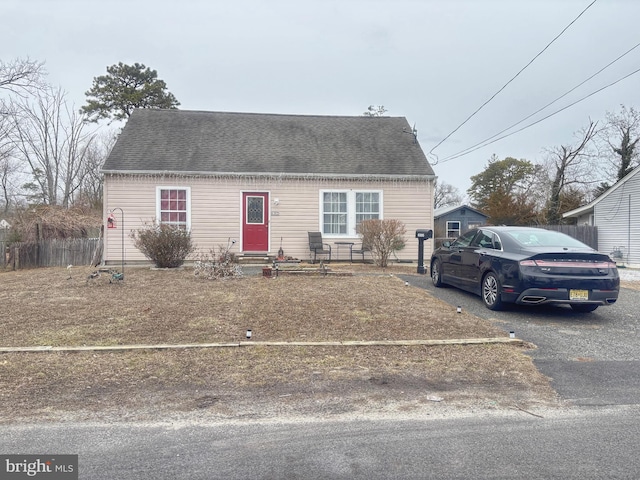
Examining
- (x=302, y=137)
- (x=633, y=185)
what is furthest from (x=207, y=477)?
(x=633, y=185)

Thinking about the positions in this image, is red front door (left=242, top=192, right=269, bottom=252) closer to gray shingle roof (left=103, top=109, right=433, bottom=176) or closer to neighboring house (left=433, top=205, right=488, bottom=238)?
gray shingle roof (left=103, top=109, right=433, bottom=176)

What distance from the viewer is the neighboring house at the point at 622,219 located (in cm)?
1833

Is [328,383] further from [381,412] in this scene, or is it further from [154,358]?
[154,358]

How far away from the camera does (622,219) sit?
19.0 meters

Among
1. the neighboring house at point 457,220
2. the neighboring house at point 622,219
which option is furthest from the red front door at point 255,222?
the neighboring house at point 457,220

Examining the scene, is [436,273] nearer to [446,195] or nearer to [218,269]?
[218,269]

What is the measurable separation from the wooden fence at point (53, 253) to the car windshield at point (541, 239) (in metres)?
13.6

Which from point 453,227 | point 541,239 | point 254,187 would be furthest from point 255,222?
point 453,227

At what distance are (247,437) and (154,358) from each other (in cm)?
197

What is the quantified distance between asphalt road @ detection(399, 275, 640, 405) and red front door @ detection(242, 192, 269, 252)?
284 inches

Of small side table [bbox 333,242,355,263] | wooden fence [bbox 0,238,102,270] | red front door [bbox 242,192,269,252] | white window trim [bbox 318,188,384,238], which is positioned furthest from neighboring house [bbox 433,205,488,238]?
wooden fence [bbox 0,238,102,270]

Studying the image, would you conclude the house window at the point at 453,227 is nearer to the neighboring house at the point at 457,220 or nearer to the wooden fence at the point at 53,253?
the neighboring house at the point at 457,220

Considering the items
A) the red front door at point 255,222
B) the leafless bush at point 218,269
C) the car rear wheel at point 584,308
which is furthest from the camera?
the red front door at point 255,222

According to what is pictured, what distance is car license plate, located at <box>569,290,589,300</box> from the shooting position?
19.4 ft
